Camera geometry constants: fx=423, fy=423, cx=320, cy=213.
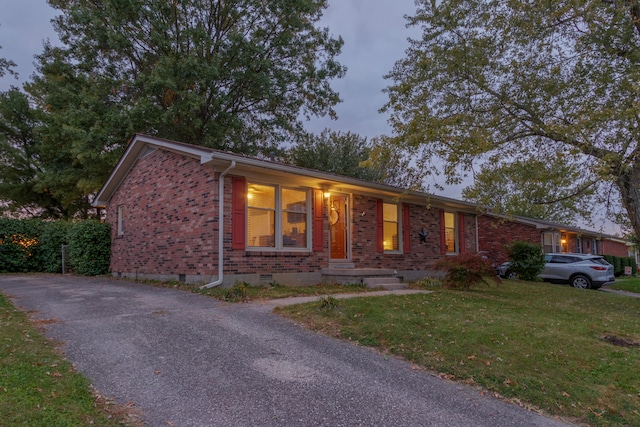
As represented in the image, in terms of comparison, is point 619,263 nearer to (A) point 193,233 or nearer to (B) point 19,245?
(A) point 193,233

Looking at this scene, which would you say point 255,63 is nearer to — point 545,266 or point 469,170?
point 469,170

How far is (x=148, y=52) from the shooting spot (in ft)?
60.8

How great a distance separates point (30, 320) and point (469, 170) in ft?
30.0

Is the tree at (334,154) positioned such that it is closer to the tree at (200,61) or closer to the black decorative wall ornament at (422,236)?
the tree at (200,61)

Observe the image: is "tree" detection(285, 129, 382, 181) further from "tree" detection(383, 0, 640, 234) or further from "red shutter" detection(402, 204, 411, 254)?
"tree" detection(383, 0, 640, 234)

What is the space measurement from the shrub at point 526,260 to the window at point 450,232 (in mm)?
2742

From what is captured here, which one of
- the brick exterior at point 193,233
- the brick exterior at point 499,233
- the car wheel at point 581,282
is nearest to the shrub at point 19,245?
the brick exterior at point 193,233

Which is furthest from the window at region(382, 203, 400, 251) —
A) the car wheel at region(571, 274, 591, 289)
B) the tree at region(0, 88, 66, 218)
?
the tree at region(0, 88, 66, 218)

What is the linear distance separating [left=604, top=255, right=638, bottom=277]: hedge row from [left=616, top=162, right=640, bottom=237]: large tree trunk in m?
21.0

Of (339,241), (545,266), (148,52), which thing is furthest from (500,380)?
(148,52)

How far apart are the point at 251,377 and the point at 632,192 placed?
370 inches

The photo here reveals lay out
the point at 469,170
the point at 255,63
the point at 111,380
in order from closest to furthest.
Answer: the point at 111,380
the point at 469,170
the point at 255,63

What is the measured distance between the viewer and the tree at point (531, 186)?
9.03 metres

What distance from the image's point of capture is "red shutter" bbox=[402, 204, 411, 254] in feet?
46.5
